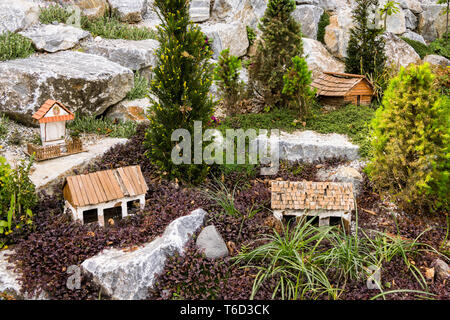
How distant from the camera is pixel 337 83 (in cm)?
1231

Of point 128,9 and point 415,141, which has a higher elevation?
point 128,9

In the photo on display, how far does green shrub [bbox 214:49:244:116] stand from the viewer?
36.6 ft

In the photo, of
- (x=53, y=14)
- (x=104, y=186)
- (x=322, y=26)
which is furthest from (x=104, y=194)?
(x=322, y=26)

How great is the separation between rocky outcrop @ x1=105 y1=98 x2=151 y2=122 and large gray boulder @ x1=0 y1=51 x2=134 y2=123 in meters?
0.22

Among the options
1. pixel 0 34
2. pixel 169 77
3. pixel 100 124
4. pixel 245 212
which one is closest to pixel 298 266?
pixel 245 212

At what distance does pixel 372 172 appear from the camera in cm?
804

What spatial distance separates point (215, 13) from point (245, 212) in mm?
11347

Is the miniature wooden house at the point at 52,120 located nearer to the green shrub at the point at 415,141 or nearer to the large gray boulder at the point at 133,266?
the large gray boulder at the point at 133,266

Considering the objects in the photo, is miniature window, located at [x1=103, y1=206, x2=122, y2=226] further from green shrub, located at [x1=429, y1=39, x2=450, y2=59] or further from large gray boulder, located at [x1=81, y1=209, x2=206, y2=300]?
green shrub, located at [x1=429, y1=39, x2=450, y2=59]

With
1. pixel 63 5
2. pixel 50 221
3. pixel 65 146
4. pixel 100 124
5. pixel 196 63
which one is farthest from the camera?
pixel 63 5

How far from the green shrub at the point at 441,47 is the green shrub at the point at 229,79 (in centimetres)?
1107

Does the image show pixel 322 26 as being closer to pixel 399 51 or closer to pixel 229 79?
pixel 399 51

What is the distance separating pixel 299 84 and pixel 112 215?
19.5 feet
